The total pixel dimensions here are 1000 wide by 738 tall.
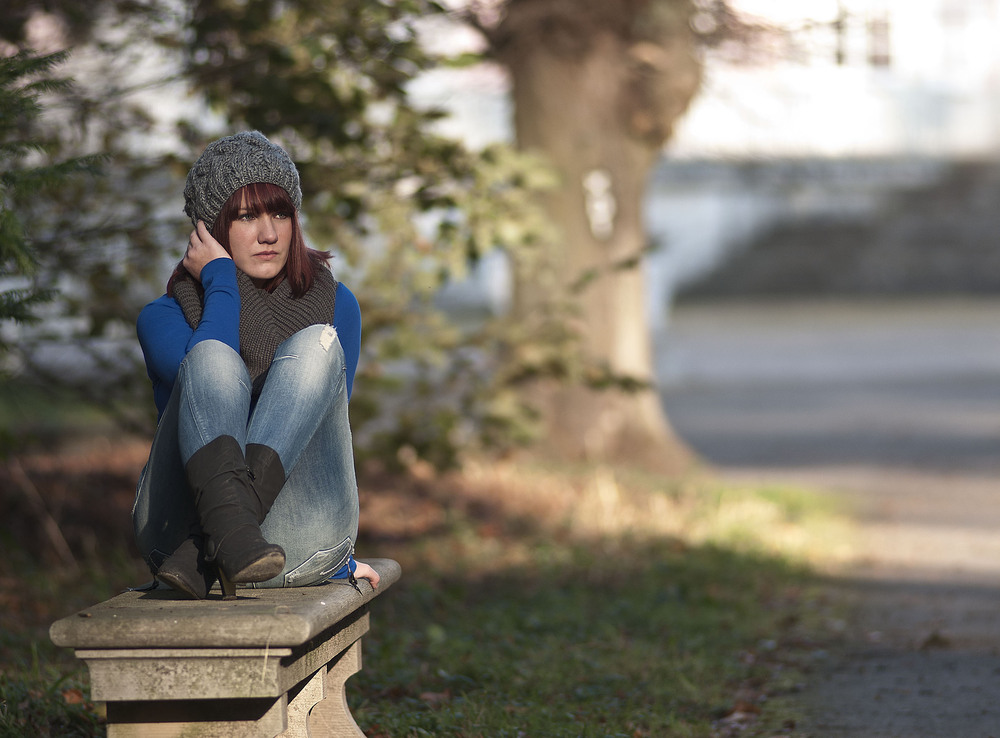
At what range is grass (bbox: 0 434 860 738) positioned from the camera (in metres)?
4.12

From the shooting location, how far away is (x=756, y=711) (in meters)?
4.30

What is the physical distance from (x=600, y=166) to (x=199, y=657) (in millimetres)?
7383

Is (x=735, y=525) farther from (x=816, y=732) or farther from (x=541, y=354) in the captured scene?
(x=816, y=732)

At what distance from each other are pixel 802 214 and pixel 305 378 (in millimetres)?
32012

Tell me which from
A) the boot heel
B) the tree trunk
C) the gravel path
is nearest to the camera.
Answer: the boot heel

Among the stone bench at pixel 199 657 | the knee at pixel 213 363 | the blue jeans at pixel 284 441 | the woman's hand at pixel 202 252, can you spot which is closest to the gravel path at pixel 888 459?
the blue jeans at pixel 284 441

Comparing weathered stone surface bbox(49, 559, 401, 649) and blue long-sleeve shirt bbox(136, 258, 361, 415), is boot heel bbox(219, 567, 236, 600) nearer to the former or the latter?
weathered stone surface bbox(49, 559, 401, 649)

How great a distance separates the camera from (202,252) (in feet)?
10.7

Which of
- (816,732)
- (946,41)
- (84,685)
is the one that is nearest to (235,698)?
(84,685)

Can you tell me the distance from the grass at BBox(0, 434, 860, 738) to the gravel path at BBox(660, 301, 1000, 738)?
294mm

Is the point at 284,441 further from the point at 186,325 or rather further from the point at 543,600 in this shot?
the point at 543,600

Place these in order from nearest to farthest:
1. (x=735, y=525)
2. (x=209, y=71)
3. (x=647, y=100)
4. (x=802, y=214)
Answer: (x=209, y=71)
(x=735, y=525)
(x=647, y=100)
(x=802, y=214)

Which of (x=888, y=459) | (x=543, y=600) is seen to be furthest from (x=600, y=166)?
(x=543, y=600)

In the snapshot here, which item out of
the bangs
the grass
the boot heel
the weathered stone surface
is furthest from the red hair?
the grass
